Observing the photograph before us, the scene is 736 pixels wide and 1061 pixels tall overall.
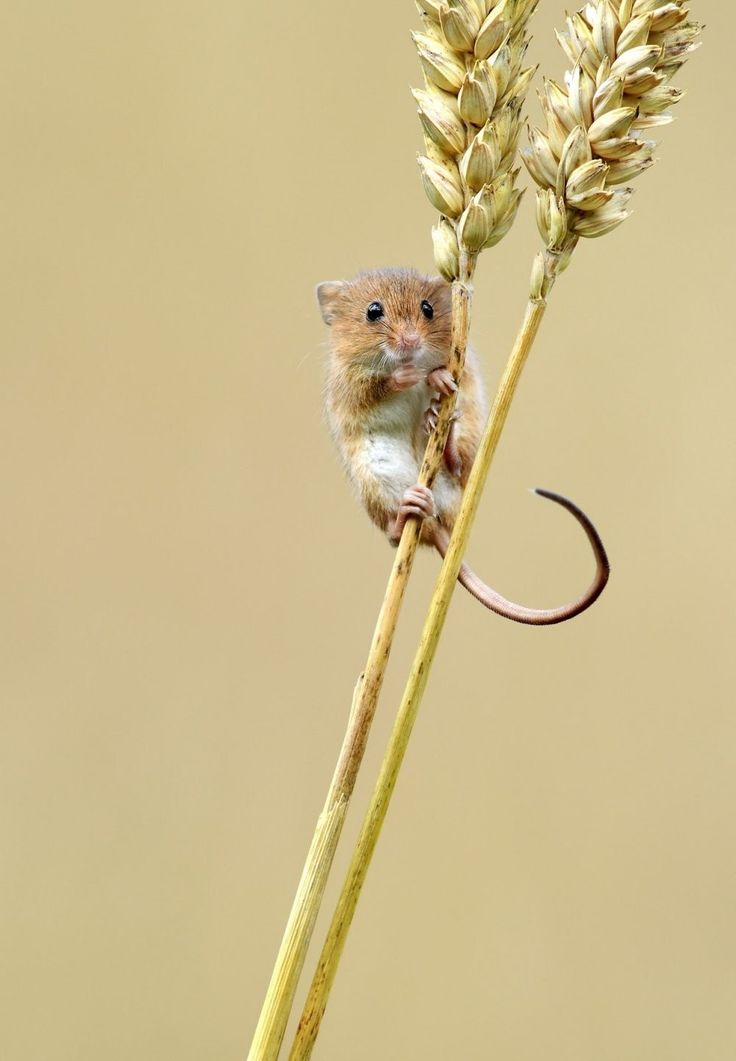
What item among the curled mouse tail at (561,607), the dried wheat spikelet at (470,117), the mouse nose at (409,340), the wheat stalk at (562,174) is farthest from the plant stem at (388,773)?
the mouse nose at (409,340)

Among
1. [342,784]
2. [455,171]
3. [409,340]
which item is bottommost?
[342,784]

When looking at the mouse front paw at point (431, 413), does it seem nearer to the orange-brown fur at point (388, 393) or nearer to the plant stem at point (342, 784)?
the orange-brown fur at point (388, 393)

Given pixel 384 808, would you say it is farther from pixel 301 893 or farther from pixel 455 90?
pixel 455 90

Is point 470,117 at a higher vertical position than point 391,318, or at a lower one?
higher

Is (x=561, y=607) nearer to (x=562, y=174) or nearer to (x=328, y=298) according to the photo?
(x=562, y=174)

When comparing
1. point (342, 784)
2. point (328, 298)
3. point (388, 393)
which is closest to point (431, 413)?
point (388, 393)

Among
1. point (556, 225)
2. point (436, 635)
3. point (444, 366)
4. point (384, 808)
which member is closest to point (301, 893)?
point (384, 808)
